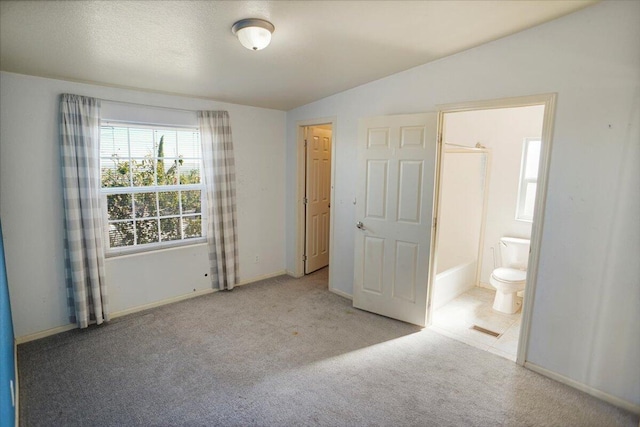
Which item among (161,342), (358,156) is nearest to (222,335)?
(161,342)

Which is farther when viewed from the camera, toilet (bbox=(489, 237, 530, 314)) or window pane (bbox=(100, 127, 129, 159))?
toilet (bbox=(489, 237, 530, 314))

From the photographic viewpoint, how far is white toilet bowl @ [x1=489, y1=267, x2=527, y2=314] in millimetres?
3283

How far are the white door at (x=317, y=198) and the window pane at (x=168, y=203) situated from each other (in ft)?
5.39

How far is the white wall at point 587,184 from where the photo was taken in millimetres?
1993

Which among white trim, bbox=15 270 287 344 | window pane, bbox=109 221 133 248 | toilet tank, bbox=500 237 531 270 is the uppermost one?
window pane, bbox=109 221 133 248

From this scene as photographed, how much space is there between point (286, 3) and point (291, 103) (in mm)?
2201

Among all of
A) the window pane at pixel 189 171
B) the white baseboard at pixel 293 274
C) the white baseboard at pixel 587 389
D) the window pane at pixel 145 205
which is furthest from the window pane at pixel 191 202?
the white baseboard at pixel 587 389

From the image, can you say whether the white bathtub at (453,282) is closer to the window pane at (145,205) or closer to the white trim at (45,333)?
the window pane at (145,205)

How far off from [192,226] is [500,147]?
12.4 ft

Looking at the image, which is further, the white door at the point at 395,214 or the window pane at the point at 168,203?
the window pane at the point at 168,203

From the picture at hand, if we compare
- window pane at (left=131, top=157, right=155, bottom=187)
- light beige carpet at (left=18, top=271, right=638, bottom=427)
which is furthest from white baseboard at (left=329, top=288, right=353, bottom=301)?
window pane at (left=131, top=157, right=155, bottom=187)

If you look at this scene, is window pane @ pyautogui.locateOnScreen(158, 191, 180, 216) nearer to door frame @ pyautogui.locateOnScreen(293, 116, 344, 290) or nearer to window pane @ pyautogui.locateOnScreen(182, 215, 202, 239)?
window pane @ pyautogui.locateOnScreen(182, 215, 202, 239)

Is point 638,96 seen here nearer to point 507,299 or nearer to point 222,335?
point 507,299

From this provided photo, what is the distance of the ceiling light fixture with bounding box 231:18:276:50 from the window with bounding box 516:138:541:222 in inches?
126
